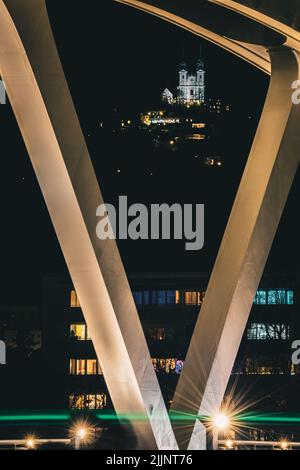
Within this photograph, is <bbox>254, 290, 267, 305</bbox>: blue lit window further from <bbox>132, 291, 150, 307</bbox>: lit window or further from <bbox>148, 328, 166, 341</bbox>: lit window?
<bbox>132, 291, 150, 307</bbox>: lit window

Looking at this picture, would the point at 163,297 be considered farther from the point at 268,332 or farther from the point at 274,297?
the point at 274,297

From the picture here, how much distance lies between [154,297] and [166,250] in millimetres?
11338

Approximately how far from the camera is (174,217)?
68.0 m

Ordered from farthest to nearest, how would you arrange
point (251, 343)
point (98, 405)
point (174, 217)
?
point (174, 217) → point (251, 343) → point (98, 405)

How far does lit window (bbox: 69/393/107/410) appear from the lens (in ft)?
180

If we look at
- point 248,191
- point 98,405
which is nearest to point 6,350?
point 98,405

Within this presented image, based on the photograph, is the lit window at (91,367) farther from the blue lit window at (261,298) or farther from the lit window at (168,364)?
the blue lit window at (261,298)

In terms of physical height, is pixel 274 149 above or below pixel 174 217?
below

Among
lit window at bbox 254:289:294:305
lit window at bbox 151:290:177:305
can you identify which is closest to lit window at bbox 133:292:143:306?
lit window at bbox 151:290:177:305

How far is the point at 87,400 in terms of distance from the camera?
55375 millimetres

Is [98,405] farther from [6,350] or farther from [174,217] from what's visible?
[174,217]

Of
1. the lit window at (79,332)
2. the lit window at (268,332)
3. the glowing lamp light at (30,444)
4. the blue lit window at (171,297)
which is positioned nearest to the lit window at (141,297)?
the blue lit window at (171,297)
